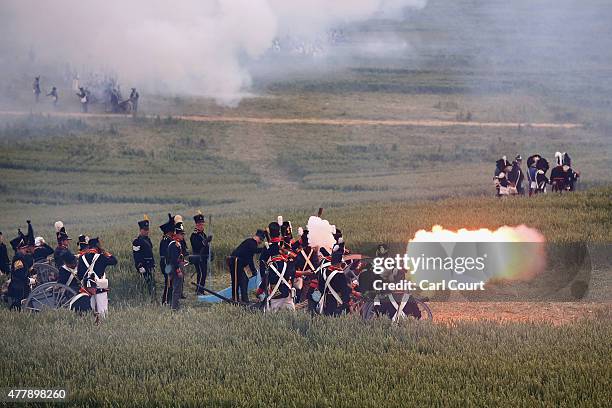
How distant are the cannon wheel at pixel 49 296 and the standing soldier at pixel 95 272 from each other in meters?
0.42

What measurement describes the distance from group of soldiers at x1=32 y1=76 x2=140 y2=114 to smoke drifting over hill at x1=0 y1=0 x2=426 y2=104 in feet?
5.58

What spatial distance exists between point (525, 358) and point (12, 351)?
328 inches

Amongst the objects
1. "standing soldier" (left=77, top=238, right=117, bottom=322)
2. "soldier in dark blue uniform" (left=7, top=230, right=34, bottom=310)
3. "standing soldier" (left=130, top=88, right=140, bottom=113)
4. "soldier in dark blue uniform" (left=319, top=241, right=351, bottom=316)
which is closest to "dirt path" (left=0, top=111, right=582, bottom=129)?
"standing soldier" (left=130, top=88, right=140, bottom=113)

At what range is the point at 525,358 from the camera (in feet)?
53.3

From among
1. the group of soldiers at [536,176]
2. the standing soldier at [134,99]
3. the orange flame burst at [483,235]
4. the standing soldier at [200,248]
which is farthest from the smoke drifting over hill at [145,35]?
the standing soldier at [200,248]

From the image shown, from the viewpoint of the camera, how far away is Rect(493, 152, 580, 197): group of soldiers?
35.6m

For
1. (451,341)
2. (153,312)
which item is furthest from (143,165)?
(451,341)

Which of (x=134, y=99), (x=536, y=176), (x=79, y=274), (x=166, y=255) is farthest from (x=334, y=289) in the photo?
(x=134, y=99)

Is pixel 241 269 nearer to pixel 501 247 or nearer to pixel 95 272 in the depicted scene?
pixel 95 272

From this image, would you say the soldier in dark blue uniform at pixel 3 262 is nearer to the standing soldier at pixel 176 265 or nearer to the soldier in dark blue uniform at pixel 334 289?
the standing soldier at pixel 176 265

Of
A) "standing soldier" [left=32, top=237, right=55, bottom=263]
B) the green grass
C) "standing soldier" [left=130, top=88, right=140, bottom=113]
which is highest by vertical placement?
"standing soldier" [left=130, top=88, right=140, bottom=113]

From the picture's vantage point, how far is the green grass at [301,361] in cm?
1461

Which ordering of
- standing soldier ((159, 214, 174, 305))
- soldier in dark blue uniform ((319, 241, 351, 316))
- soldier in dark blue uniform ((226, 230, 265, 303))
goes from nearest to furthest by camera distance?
1. soldier in dark blue uniform ((319, 241, 351, 316))
2. standing soldier ((159, 214, 174, 305))
3. soldier in dark blue uniform ((226, 230, 265, 303))

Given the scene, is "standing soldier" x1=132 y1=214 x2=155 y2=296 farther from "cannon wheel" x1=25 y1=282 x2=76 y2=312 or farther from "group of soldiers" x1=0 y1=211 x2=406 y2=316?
"cannon wheel" x1=25 y1=282 x2=76 y2=312
